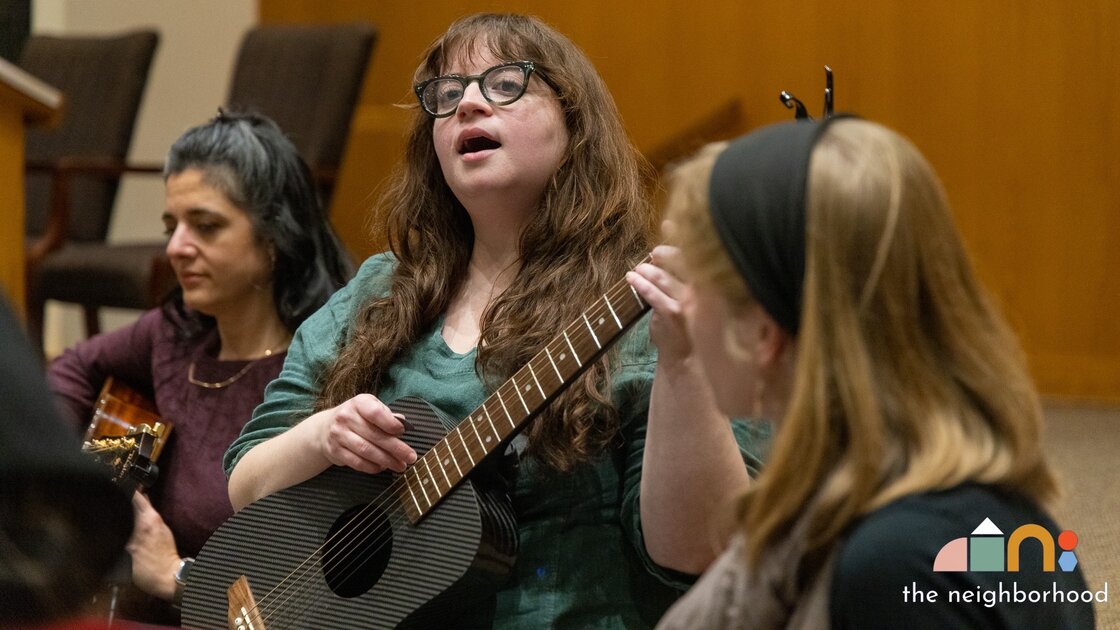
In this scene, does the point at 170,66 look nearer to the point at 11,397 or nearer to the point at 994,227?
the point at 994,227

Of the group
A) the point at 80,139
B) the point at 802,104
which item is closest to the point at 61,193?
the point at 80,139

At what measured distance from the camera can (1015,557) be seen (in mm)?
954

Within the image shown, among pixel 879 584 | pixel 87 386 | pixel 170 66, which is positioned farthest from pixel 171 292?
pixel 170 66

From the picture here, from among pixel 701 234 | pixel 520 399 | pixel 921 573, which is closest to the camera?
pixel 921 573

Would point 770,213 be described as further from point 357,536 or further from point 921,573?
point 357,536

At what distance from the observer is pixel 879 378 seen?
947 millimetres

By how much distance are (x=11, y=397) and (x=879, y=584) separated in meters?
0.59

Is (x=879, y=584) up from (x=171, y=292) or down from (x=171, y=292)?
up

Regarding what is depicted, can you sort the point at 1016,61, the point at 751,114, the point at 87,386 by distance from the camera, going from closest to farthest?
the point at 87,386 < the point at 1016,61 < the point at 751,114

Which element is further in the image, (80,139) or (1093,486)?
(80,139)

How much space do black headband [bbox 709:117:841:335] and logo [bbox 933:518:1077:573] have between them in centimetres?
20

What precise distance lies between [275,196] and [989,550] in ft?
5.58

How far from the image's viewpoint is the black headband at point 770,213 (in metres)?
0.96

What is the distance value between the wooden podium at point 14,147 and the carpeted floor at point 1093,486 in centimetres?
188
